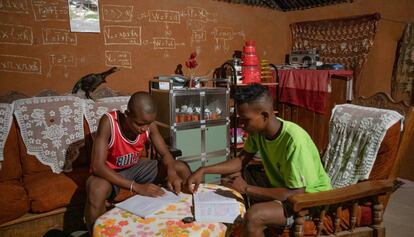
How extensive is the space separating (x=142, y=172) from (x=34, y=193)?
31.4 inches

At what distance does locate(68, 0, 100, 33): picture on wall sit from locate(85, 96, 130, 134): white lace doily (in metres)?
0.78

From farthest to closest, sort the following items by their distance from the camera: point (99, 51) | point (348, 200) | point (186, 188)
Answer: point (99, 51) < point (186, 188) < point (348, 200)

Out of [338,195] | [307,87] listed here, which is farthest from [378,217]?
[307,87]

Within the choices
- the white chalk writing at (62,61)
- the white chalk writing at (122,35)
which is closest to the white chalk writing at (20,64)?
the white chalk writing at (62,61)

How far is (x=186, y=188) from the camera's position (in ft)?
6.50

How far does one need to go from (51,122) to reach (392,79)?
379 centimetres

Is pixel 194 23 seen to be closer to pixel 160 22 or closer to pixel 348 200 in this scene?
pixel 160 22

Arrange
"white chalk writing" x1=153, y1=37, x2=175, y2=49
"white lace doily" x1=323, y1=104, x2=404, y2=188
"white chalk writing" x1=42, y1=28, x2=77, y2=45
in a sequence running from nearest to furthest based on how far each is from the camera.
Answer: "white lace doily" x1=323, y1=104, x2=404, y2=188
"white chalk writing" x1=42, y1=28, x2=77, y2=45
"white chalk writing" x1=153, y1=37, x2=175, y2=49

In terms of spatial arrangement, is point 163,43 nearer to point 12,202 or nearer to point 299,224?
point 12,202

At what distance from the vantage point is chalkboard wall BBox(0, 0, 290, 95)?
3.04m

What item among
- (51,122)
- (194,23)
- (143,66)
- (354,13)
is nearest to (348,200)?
(51,122)

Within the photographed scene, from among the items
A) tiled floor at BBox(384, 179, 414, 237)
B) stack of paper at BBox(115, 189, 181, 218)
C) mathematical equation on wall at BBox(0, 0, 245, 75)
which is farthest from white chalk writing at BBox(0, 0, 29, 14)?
tiled floor at BBox(384, 179, 414, 237)

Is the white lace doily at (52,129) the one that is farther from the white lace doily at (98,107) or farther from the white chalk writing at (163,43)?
the white chalk writing at (163,43)

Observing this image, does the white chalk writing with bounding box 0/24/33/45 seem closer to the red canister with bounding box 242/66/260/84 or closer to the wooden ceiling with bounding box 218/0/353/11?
the red canister with bounding box 242/66/260/84
